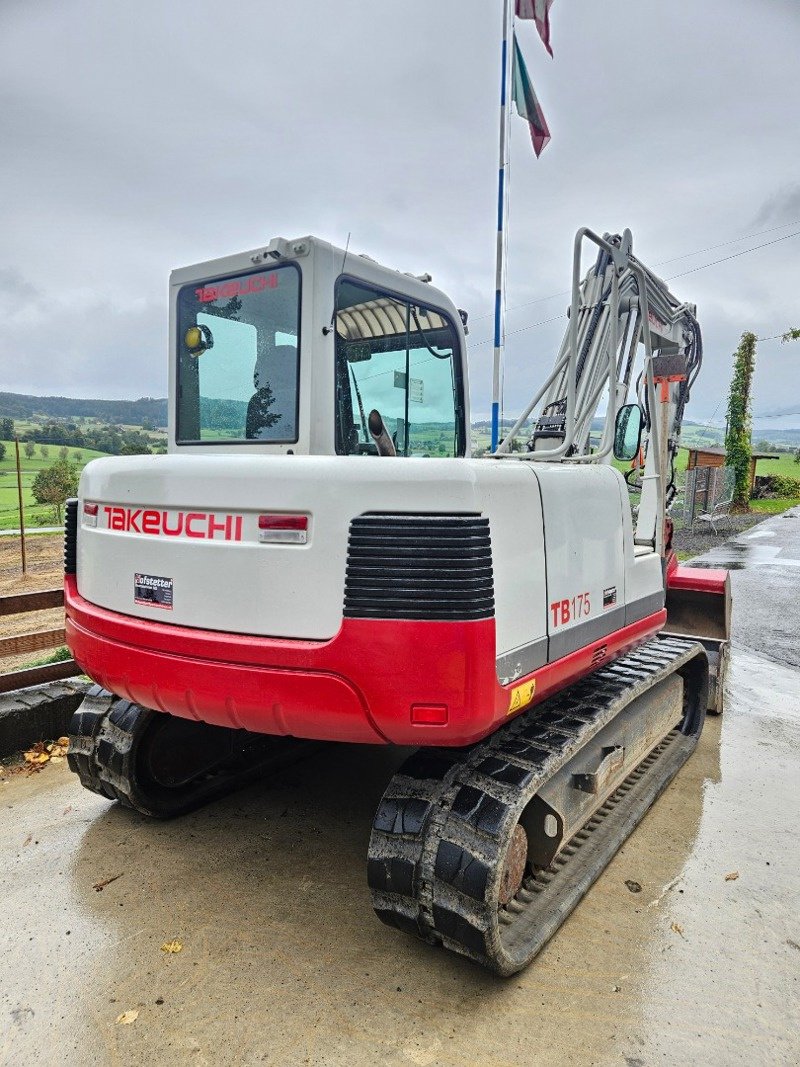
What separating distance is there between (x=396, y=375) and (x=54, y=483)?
13.9 metres

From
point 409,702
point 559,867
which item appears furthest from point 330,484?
point 559,867

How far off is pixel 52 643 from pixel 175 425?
2.22 meters

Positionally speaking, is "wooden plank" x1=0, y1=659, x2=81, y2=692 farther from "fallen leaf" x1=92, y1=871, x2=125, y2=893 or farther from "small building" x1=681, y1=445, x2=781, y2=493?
"small building" x1=681, y1=445, x2=781, y2=493

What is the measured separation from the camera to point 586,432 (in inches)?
169

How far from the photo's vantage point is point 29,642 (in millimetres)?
4734

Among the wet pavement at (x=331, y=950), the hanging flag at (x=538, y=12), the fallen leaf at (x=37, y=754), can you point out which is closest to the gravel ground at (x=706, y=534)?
the hanging flag at (x=538, y=12)

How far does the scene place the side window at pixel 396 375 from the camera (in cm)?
309

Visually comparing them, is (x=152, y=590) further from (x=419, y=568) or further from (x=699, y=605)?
(x=699, y=605)

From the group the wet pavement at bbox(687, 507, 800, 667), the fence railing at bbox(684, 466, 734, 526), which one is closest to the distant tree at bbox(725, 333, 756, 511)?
the fence railing at bbox(684, 466, 734, 526)

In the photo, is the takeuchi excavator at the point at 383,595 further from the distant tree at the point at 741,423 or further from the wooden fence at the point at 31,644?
the distant tree at the point at 741,423

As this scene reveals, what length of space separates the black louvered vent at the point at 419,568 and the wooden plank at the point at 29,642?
3243 millimetres

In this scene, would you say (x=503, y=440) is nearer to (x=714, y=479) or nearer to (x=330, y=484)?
(x=330, y=484)

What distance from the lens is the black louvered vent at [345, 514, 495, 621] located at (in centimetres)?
227

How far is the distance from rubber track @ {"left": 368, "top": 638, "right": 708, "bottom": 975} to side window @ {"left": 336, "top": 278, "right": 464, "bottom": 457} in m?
1.37
